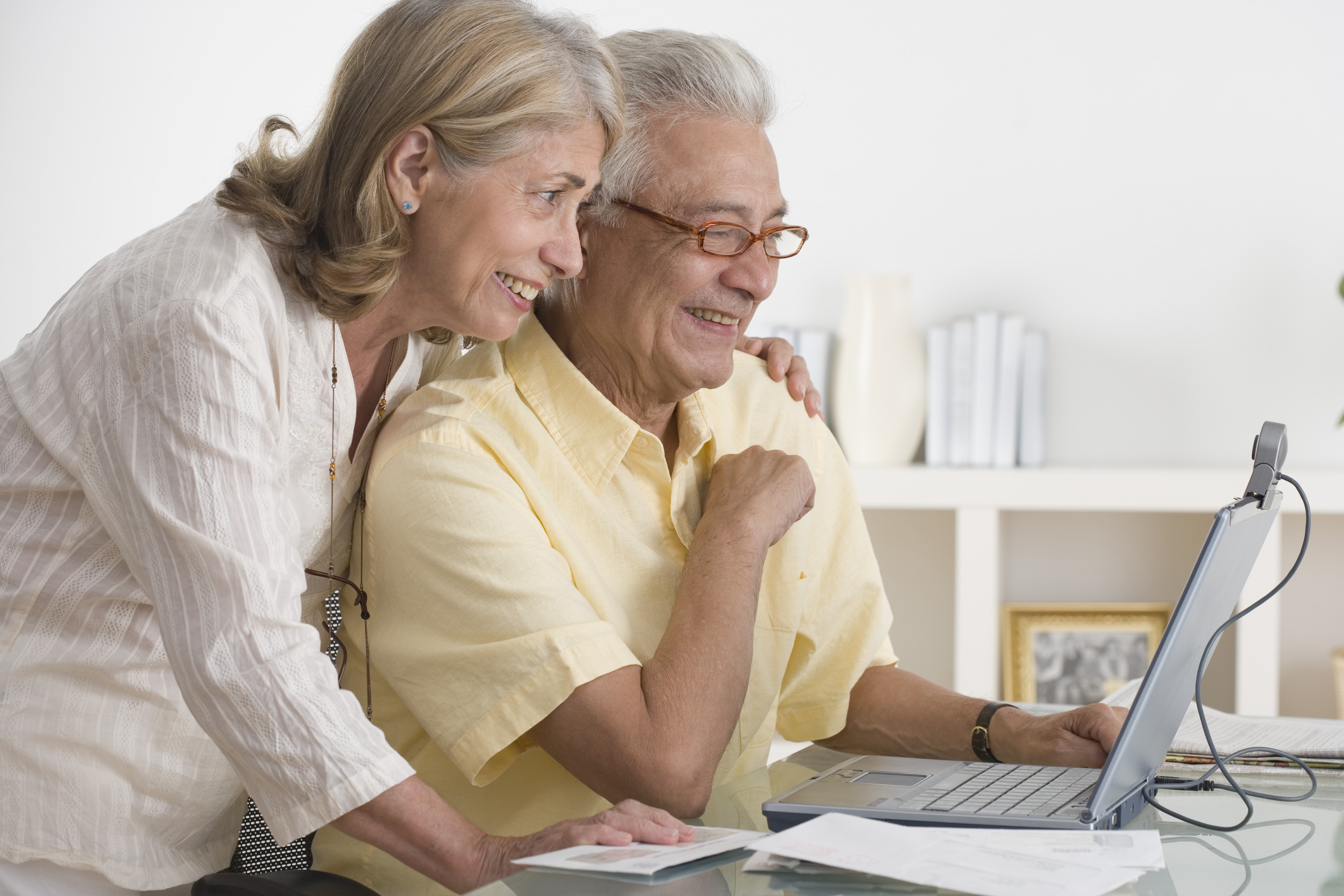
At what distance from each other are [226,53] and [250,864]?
2.94 m

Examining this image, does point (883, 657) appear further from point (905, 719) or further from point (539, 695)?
point (539, 695)

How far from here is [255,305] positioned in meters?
1.06

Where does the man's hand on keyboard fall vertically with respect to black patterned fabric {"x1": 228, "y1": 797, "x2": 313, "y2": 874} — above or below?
above

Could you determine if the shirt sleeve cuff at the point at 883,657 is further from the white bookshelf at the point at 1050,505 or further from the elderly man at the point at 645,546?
the white bookshelf at the point at 1050,505

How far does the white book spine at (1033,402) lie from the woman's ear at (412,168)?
2.16 meters

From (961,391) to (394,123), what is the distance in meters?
2.14

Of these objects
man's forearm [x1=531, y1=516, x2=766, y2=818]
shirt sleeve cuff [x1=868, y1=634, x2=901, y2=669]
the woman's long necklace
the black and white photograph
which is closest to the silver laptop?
man's forearm [x1=531, y1=516, x2=766, y2=818]

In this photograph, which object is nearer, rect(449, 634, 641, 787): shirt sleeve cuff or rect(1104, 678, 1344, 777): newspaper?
rect(449, 634, 641, 787): shirt sleeve cuff

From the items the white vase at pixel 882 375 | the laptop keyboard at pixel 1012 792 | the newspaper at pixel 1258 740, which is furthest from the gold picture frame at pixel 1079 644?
the laptop keyboard at pixel 1012 792

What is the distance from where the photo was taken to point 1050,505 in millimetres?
2889

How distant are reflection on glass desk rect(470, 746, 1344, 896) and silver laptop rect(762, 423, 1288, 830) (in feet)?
0.19

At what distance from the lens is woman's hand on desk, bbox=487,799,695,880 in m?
0.91

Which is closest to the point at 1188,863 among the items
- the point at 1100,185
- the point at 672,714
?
the point at 672,714

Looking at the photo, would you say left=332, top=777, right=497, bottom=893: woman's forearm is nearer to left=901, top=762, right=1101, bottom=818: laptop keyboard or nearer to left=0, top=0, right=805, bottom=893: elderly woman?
left=0, top=0, right=805, bottom=893: elderly woman
